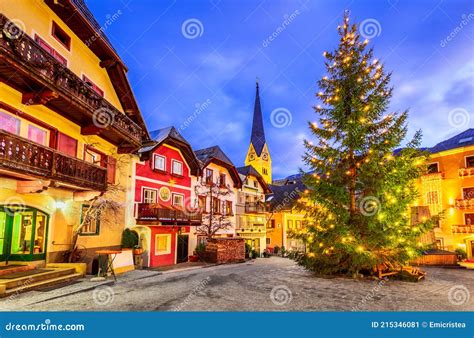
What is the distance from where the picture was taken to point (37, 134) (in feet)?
40.2

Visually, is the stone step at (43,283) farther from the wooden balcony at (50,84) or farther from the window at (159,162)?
the window at (159,162)

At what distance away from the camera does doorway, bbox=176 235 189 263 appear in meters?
25.1

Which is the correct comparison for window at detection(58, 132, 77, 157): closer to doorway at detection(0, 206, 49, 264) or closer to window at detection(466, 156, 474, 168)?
doorway at detection(0, 206, 49, 264)

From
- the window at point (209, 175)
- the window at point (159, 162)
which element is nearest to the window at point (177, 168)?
the window at point (159, 162)

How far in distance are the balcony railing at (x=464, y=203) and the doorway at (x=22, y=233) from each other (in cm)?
3261

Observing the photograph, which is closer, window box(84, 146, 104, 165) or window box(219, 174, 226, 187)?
window box(84, 146, 104, 165)

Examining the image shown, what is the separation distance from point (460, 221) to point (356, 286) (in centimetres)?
2342

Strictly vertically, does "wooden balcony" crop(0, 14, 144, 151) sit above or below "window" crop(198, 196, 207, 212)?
above

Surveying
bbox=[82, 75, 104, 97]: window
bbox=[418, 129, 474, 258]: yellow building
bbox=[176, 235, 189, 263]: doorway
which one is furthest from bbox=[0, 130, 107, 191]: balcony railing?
bbox=[418, 129, 474, 258]: yellow building

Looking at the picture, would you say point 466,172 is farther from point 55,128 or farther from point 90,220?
point 55,128

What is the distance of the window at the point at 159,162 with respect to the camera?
74.7 ft

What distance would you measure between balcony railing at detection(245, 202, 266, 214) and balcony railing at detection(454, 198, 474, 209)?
19.2m
